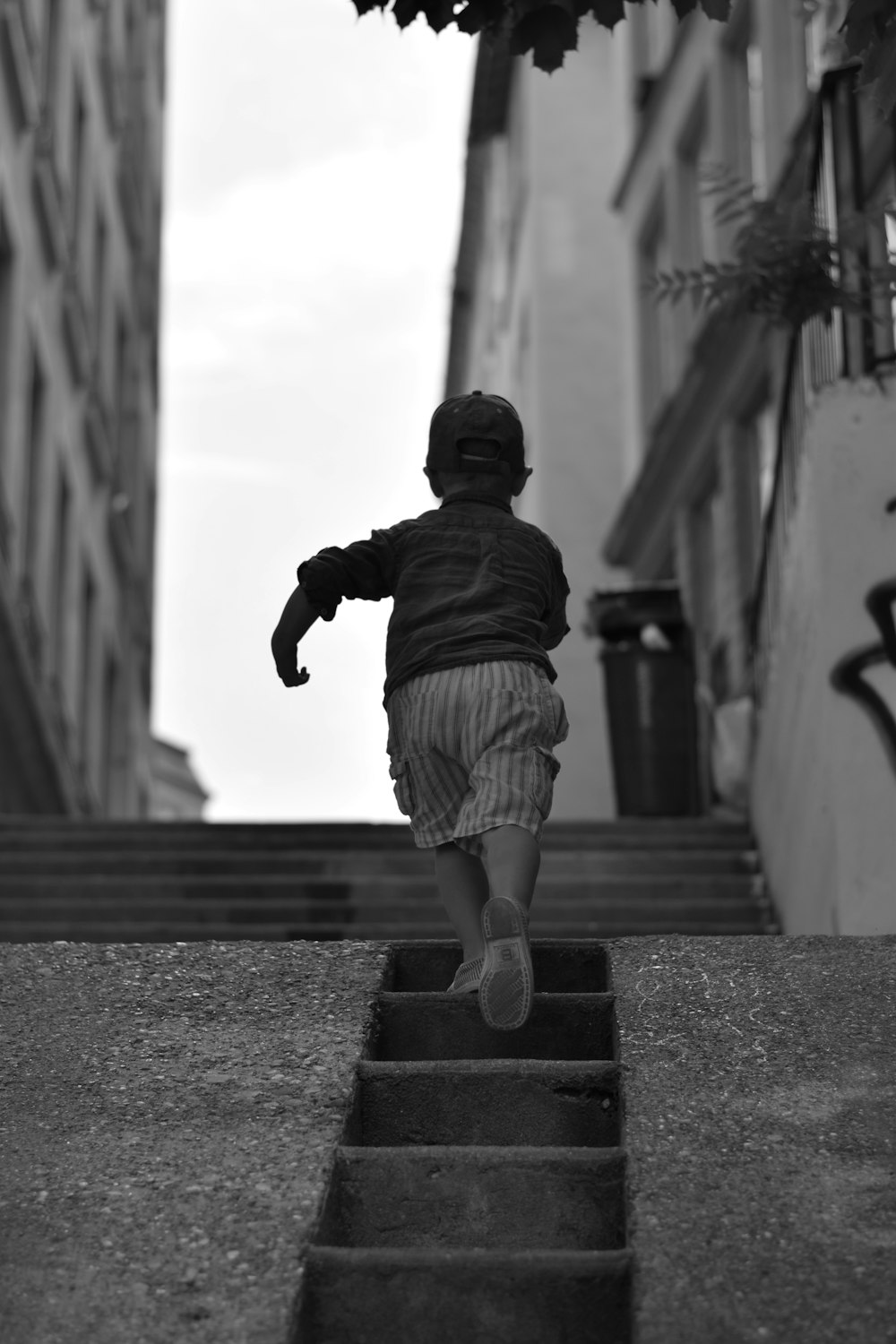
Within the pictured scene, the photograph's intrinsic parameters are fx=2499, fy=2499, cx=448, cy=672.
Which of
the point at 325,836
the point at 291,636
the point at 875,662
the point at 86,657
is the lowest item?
the point at 291,636

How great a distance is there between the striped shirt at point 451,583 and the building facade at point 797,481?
1617mm

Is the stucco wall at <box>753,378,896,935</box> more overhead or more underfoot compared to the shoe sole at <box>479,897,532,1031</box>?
more overhead

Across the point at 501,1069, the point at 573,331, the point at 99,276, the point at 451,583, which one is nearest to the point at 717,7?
the point at 451,583

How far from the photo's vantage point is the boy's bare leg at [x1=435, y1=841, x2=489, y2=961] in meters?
5.78

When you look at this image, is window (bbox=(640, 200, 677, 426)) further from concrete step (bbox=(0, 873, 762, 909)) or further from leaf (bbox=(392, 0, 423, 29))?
leaf (bbox=(392, 0, 423, 29))

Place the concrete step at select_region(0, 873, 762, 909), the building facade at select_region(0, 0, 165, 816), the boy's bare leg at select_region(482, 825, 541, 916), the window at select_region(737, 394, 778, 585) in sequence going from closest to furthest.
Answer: the boy's bare leg at select_region(482, 825, 541, 916) → the concrete step at select_region(0, 873, 762, 909) → the window at select_region(737, 394, 778, 585) → the building facade at select_region(0, 0, 165, 816)

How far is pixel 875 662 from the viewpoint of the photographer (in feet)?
28.1

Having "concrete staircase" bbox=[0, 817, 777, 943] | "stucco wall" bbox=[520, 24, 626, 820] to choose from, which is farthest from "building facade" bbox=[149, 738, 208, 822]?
"concrete staircase" bbox=[0, 817, 777, 943]

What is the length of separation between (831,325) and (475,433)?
369 centimetres

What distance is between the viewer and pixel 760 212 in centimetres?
971

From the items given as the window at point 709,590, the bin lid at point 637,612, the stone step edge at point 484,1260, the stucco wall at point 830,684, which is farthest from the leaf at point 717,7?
the window at point 709,590

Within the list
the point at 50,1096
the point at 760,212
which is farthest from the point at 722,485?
the point at 50,1096

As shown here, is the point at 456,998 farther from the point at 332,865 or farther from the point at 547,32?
the point at 332,865

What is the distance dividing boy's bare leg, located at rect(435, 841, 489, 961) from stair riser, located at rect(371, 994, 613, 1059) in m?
0.25
